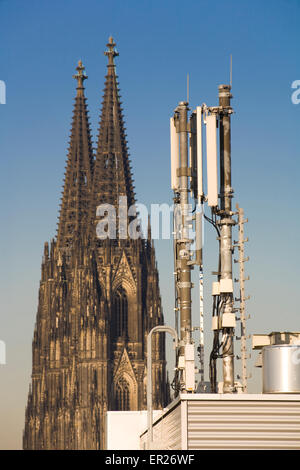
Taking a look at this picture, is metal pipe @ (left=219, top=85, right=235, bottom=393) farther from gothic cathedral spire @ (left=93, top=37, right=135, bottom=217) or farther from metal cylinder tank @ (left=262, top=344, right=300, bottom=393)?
gothic cathedral spire @ (left=93, top=37, right=135, bottom=217)

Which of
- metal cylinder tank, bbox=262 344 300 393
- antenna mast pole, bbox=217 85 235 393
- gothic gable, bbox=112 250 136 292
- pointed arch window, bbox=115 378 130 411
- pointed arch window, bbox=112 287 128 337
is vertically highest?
gothic gable, bbox=112 250 136 292

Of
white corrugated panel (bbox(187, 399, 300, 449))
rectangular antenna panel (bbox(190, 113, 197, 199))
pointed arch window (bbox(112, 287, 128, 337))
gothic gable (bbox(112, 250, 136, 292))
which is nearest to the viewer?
white corrugated panel (bbox(187, 399, 300, 449))

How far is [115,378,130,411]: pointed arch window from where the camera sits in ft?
552

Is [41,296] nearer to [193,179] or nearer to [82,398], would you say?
[82,398]

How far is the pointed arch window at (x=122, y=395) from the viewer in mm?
168250

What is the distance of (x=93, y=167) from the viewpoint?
18000cm

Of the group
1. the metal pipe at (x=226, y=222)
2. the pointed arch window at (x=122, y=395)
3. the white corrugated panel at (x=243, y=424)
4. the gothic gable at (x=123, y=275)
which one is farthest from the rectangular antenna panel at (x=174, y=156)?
the gothic gable at (x=123, y=275)

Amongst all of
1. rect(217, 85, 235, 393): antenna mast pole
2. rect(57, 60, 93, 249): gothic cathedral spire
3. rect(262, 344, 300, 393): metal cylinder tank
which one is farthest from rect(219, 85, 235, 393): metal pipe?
rect(57, 60, 93, 249): gothic cathedral spire

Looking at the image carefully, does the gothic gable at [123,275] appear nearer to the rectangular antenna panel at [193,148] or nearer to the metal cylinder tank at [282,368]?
the rectangular antenna panel at [193,148]

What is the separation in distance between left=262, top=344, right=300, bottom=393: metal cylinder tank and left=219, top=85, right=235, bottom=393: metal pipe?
618 centimetres

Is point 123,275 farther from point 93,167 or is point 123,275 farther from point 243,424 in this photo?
point 243,424

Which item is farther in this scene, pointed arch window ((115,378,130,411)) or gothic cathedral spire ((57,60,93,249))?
gothic cathedral spire ((57,60,93,249))

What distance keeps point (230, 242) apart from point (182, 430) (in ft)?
34.9
